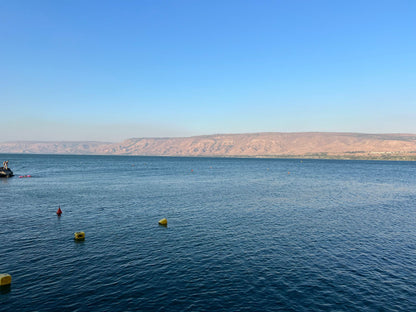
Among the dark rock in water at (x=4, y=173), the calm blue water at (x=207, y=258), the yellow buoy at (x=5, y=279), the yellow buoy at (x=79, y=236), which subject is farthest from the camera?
the dark rock in water at (x=4, y=173)

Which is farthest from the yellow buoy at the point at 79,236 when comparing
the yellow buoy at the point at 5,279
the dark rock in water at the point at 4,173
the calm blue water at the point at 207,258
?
the dark rock in water at the point at 4,173

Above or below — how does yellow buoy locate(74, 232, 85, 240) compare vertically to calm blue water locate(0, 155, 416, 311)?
above

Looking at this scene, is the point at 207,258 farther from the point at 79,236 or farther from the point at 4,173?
the point at 4,173

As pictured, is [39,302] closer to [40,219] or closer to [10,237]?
[10,237]

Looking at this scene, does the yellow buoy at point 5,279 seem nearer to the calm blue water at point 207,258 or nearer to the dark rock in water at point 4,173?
the calm blue water at point 207,258

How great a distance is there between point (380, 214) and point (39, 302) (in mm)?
60976

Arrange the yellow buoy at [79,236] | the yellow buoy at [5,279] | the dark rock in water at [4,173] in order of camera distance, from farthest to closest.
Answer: the dark rock in water at [4,173] → the yellow buoy at [79,236] → the yellow buoy at [5,279]

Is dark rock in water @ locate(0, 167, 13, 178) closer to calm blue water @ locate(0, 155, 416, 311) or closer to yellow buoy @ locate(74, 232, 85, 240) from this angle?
calm blue water @ locate(0, 155, 416, 311)

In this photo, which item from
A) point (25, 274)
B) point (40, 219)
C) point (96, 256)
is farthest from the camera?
point (40, 219)

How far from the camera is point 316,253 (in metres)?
34.1

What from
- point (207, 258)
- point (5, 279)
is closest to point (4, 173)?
point (5, 279)

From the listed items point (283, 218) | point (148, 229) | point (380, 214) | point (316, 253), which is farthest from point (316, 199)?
point (148, 229)

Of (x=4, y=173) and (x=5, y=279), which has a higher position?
(x=4, y=173)

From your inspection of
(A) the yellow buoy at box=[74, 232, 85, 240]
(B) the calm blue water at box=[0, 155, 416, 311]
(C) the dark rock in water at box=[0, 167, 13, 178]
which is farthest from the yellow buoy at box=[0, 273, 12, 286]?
(C) the dark rock in water at box=[0, 167, 13, 178]
